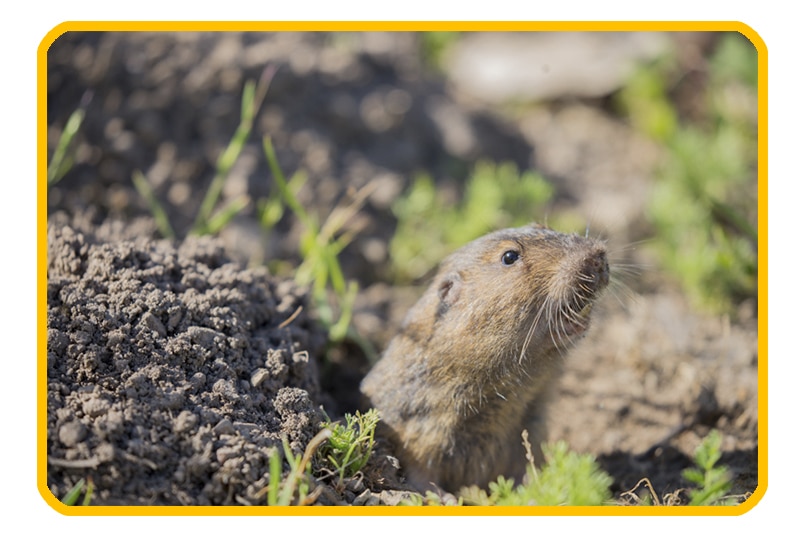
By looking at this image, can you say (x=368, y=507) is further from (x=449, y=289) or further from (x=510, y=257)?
(x=510, y=257)

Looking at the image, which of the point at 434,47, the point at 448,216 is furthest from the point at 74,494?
the point at 434,47

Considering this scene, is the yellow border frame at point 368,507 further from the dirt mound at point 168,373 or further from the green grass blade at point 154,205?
the green grass blade at point 154,205

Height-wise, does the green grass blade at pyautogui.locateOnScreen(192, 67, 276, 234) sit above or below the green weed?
above

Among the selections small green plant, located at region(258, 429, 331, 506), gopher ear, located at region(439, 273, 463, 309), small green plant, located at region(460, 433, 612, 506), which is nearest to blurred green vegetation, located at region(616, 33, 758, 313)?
gopher ear, located at region(439, 273, 463, 309)

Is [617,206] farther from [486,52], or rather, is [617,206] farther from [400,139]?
[486,52]

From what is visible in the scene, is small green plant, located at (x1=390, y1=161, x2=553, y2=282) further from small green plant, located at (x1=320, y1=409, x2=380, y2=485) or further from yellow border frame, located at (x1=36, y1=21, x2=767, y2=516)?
small green plant, located at (x1=320, y1=409, x2=380, y2=485)

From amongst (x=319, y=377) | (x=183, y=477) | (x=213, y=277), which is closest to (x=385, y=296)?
(x=319, y=377)

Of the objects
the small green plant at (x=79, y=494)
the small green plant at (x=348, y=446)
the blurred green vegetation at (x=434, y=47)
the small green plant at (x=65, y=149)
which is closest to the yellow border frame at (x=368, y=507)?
the small green plant at (x=79, y=494)
